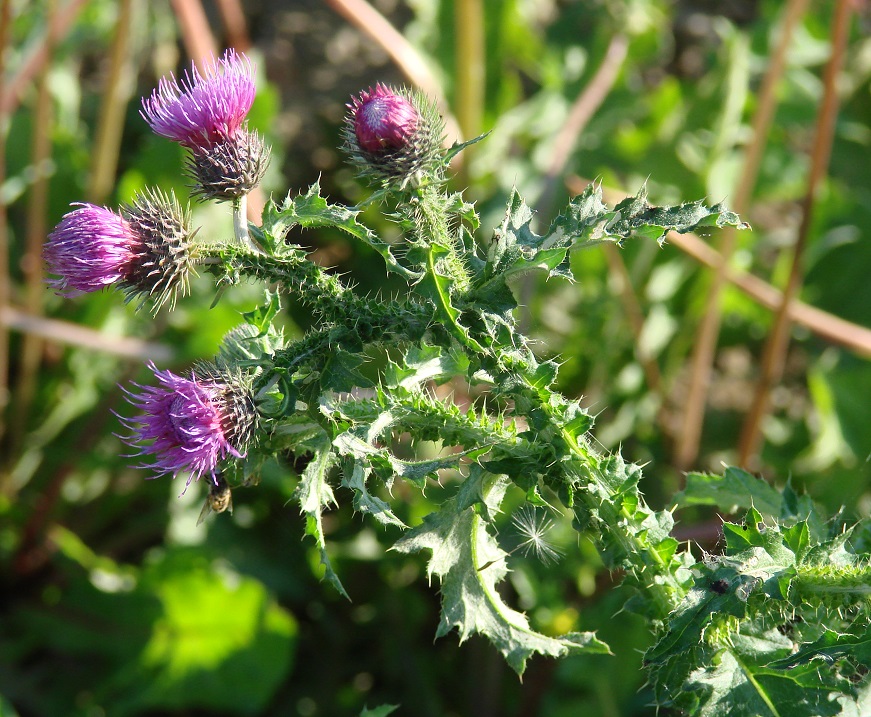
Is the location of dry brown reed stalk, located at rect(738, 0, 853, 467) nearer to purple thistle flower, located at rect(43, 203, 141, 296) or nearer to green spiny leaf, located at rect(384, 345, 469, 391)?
green spiny leaf, located at rect(384, 345, 469, 391)

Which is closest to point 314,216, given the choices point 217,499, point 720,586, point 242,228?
point 242,228

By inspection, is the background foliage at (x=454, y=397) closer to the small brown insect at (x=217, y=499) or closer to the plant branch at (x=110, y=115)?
the plant branch at (x=110, y=115)

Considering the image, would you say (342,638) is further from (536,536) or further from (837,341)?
Result: (837,341)

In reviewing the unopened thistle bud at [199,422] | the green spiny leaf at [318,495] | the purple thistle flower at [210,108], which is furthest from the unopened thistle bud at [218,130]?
the green spiny leaf at [318,495]

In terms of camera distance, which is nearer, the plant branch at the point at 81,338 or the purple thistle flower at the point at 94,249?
the purple thistle flower at the point at 94,249

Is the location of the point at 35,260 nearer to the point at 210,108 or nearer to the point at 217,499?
the point at 210,108

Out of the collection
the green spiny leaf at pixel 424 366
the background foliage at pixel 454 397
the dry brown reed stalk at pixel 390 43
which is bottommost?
the background foliage at pixel 454 397

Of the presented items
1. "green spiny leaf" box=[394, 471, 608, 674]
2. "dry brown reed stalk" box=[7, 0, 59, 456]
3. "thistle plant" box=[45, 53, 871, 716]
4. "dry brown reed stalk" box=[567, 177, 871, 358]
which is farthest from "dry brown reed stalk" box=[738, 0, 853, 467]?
"dry brown reed stalk" box=[7, 0, 59, 456]
